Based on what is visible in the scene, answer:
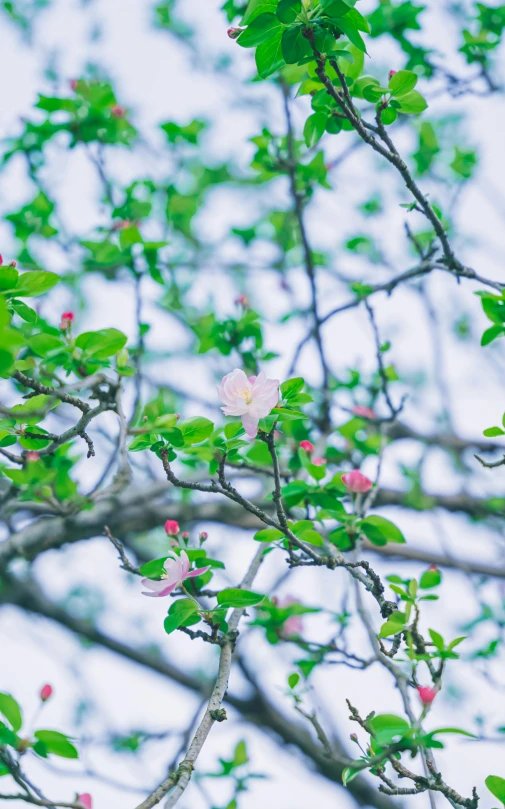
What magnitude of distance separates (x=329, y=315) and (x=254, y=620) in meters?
1.05

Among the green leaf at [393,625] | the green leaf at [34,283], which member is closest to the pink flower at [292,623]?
the green leaf at [393,625]

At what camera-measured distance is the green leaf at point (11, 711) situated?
112 centimetres

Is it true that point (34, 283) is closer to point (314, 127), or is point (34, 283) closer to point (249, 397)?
point (249, 397)

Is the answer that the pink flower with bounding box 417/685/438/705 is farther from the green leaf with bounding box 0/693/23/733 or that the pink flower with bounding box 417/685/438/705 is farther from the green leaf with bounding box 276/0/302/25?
the green leaf with bounding box 276/0/302/25

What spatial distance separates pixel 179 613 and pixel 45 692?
1.60 feet

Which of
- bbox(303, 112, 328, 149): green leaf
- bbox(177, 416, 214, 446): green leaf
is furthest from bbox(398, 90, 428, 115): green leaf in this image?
bbox(177, 416, 214, 446): green leaf

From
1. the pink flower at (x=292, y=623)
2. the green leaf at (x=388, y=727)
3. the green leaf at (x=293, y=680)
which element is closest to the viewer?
the green leaf at (x=388, y=727)

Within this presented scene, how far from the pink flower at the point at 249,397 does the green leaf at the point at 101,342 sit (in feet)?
0.66

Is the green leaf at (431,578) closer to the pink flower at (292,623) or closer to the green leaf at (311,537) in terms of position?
the green leaf at (311,537)

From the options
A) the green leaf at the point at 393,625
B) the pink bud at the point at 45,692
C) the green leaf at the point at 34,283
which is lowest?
the pink bud at the point at 45,692

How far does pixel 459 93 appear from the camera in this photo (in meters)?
2.42

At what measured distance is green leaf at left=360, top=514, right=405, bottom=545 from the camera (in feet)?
4.92

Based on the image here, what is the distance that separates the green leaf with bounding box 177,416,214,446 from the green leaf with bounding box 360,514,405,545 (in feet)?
1.50

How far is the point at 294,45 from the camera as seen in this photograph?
116 centimetres
